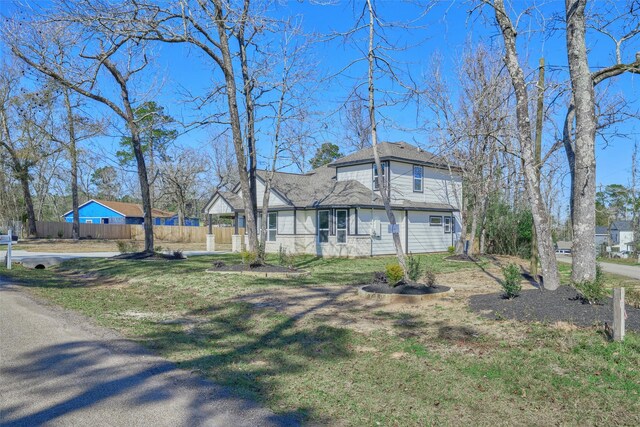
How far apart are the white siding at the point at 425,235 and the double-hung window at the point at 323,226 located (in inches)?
186

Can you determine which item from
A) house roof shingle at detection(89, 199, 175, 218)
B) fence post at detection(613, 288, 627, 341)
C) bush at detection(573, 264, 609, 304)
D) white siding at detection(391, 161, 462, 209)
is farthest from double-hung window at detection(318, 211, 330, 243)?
house roof shingle at detection(89, 199, 175, 218)

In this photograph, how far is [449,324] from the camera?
7.83m

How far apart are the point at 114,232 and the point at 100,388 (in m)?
46.6

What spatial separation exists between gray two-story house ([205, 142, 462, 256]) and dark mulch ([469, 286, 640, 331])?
15.1m

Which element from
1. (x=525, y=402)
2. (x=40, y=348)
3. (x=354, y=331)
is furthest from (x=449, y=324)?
(x=40, y=348)

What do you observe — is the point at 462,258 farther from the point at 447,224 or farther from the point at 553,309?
the point at 553,309

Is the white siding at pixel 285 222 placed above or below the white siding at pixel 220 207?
below

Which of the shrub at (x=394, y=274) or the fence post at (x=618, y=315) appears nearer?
the fence post at (x=618, y=315)

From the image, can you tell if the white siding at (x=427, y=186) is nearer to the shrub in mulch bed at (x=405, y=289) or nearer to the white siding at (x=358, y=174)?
the white siding at (x=358, y=174)

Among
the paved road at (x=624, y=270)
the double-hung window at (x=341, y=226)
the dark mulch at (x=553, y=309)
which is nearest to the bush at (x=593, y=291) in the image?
the dark mulch at (x=553, y=309)

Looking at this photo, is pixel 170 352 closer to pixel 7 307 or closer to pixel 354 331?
pixel 354 331

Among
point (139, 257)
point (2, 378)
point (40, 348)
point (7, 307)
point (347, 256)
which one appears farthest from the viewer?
point (347, 256)

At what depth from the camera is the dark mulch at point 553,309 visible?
693 centimetres

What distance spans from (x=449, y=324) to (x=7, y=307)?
7630 mm
